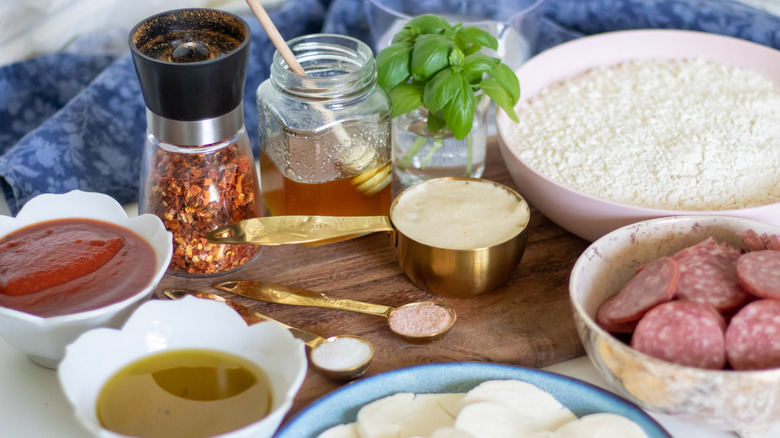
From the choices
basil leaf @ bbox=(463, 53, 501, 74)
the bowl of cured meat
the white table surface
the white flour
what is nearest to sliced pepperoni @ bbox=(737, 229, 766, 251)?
the bowl of cured meat

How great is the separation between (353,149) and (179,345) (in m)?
0.41

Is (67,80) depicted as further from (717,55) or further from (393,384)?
(717,55)

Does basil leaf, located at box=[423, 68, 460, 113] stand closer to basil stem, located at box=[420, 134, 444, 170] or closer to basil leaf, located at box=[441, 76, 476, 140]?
basil leaf, located at box=[441, 76, 476, 140]

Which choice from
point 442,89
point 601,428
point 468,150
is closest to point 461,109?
point 442,89

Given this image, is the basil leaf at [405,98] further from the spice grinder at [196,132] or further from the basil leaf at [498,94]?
the spice grinder at [196,132]

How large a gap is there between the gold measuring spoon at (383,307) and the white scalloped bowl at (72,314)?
15cm

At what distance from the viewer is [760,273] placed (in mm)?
944

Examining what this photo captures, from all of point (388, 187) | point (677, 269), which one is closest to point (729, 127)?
point (677, 269)

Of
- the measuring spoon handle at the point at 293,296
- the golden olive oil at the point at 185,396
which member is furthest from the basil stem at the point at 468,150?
the golden olive oil at the point at 185,396

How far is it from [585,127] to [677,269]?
426 millimetres

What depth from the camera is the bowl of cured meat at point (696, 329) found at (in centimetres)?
86

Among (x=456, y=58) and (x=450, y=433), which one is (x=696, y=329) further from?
(x=456, y=58)

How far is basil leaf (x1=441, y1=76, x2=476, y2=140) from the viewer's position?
1.20 metres

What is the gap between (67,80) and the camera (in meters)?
1.62
